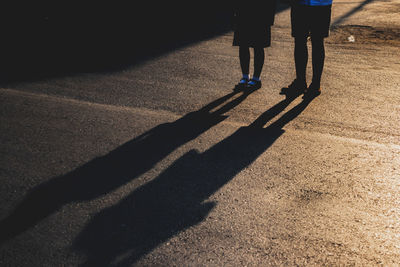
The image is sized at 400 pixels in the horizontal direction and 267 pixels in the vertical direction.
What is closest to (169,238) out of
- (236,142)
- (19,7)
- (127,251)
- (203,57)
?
(127,251)

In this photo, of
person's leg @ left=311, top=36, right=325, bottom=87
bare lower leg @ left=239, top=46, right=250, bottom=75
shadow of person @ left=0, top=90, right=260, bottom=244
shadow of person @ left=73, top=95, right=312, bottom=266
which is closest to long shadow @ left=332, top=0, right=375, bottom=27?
person's leg @ left=311, top=36, right=325, bottom=87

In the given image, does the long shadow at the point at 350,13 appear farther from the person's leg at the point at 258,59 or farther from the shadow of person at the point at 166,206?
the shadow of person at the point at 166,206

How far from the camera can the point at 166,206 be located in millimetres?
2760

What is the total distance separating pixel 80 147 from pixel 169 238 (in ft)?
5.26

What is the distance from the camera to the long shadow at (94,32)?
5875 mm

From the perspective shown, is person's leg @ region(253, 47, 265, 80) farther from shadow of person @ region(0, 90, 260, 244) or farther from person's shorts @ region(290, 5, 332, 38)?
shadow of person @ region(0, 90, 260, 244)

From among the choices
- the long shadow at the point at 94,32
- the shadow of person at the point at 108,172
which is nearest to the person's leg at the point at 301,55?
the shadow of person at the point at 108,172

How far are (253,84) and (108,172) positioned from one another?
2455 mm

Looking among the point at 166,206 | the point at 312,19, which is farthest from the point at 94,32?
the point at 166,206

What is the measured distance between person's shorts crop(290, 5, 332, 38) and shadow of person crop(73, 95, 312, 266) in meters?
1.50

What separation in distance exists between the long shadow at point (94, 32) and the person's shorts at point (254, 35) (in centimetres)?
196

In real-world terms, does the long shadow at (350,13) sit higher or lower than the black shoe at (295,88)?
higher

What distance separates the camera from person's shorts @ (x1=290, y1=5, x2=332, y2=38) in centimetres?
424

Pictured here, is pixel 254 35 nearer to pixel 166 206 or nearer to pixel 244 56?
pixel 244 56
